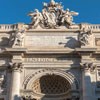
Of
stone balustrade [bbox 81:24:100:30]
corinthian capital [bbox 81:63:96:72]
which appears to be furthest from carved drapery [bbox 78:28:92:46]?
corinthian capital [bbox 81:63:96:72]

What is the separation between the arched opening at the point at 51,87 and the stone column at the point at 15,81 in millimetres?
1091

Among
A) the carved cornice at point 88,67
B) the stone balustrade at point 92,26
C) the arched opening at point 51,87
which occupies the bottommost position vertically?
the arched opening at point 51,87

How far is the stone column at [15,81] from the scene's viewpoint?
67.2 ft

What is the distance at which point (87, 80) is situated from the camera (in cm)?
2083

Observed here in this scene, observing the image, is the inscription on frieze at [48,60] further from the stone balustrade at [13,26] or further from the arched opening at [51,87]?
the stone balustrade at [13,26]

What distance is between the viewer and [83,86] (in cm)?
2064

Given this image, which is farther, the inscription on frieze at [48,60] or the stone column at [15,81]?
the inscription on frieze at [48,60]

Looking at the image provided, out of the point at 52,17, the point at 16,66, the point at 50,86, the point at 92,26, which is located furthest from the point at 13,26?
the point at 92,26

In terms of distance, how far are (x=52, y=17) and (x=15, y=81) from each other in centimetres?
525

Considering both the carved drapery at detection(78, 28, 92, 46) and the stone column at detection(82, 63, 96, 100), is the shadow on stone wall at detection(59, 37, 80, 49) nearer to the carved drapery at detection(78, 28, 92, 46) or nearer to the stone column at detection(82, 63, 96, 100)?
the carved drapery at detection(78, 28, 92, 46)

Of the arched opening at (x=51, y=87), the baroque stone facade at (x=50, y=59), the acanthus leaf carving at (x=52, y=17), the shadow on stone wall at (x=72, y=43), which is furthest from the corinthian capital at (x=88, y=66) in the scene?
the acanthus leaf carving at (x=52, y=17)

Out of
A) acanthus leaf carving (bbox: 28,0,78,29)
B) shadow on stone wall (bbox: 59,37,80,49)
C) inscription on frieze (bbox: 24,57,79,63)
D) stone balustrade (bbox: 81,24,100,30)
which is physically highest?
acanthus leaf carving (bbox: 28,0,78,29)

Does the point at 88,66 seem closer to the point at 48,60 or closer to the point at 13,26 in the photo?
the point at 48,60

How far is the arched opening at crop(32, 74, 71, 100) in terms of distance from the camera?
21.5 meters
